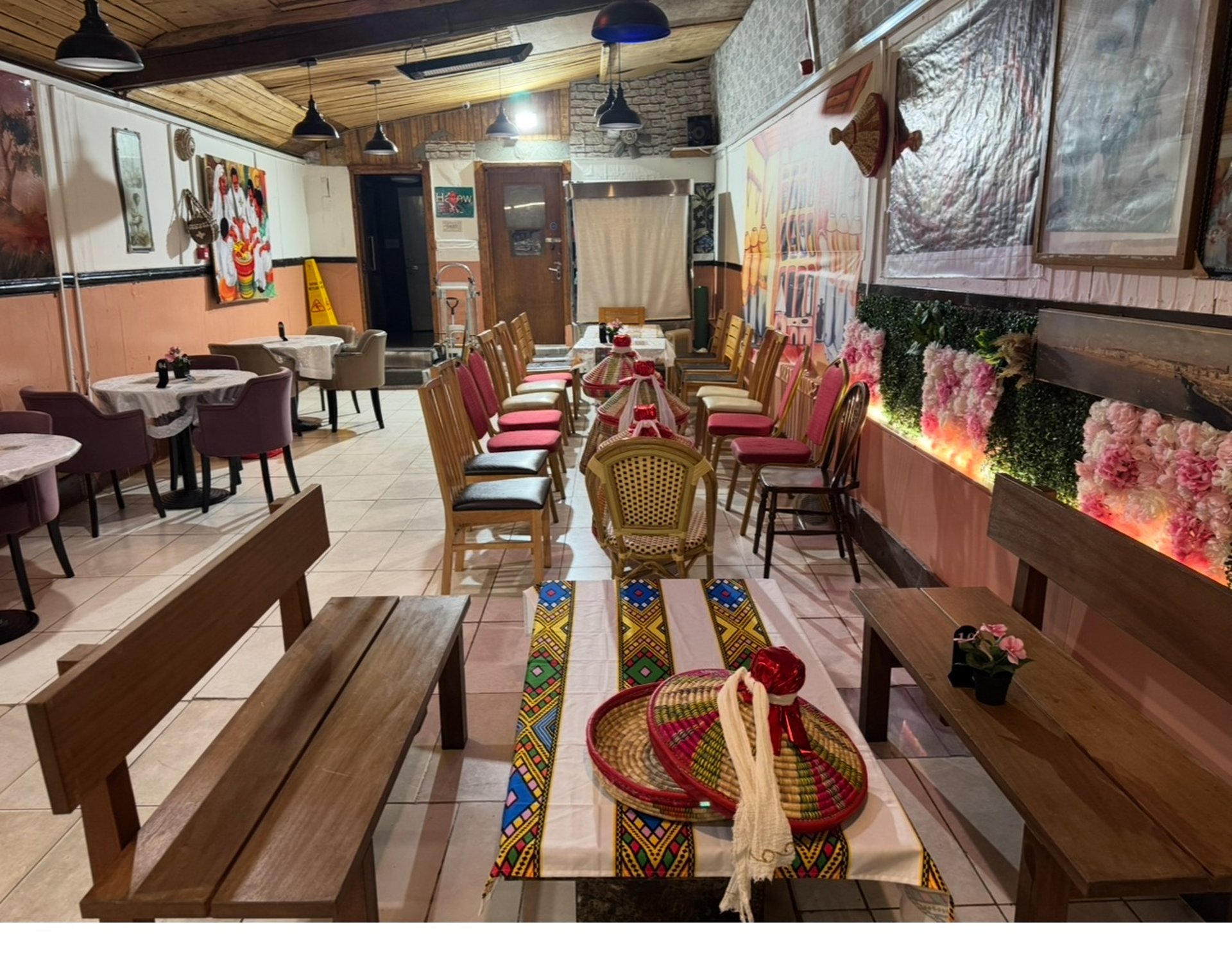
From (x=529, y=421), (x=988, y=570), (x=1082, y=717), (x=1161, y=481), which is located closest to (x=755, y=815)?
(x=1082, y=717)

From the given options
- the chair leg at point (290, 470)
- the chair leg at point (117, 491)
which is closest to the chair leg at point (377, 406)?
the chair leg at point (290, 470)

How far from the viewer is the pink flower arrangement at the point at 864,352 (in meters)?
4.41

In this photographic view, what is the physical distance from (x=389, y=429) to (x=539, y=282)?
4059mm

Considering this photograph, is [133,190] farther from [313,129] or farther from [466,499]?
[466,499]

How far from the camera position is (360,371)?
772cm

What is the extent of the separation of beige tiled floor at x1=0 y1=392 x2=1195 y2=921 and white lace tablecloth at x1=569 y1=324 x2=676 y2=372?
1.36 metres

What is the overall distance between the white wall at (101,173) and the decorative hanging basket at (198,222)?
6cm

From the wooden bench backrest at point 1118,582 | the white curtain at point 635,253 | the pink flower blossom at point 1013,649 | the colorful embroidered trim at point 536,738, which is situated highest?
the white curtain at point 635,253

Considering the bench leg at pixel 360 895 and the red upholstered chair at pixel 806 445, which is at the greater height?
the red upholstered chair at pixel 806 445

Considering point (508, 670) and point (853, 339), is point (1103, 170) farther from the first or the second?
point (508, 670)

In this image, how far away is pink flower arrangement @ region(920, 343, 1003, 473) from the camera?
10.5 ft

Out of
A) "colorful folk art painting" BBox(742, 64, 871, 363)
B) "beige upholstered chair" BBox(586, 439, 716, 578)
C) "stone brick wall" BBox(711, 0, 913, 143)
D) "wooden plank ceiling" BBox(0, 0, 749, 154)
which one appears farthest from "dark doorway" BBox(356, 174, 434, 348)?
"beige upholstered chair" BBox(586, 439, 716, 578)

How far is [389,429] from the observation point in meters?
7.82

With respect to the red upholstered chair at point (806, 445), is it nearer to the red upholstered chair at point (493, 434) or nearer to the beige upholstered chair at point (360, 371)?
the red upholstered chair at point (493, 434)
